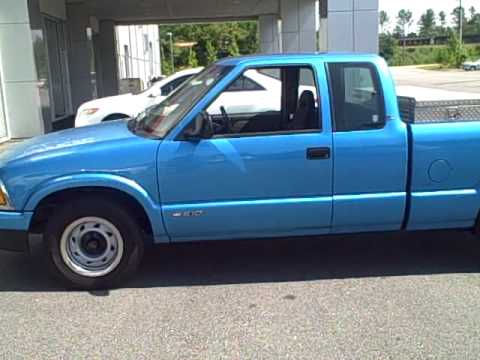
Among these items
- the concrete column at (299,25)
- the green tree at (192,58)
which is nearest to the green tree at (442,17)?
the green tree at (192,58)

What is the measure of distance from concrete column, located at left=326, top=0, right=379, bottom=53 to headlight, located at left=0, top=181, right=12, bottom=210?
992 centimetres

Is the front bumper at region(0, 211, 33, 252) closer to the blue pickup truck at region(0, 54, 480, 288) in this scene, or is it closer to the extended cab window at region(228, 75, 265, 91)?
the blue pickup truck at region(0, 54, 480, 288)

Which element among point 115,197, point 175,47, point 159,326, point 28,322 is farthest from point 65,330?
point 175,47

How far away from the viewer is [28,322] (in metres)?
3.93

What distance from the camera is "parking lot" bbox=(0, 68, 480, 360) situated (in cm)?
351

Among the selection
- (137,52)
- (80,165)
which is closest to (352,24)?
(80,165)

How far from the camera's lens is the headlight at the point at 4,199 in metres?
4.30

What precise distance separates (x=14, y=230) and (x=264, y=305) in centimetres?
209

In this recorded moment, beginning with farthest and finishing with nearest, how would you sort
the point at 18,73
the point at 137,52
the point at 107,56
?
the point at 137,52 → the point at 107,56 → the point at 18,73

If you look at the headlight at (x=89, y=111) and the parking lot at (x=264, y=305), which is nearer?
the parking lot at (x=264, y=305)

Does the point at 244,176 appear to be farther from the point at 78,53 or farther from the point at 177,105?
the point at 78,53

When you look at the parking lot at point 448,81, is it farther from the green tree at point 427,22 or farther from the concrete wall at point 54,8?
the green tree at point 427,22

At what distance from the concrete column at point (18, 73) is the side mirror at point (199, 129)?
9.33 metres

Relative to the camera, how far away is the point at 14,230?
14.2 feet
